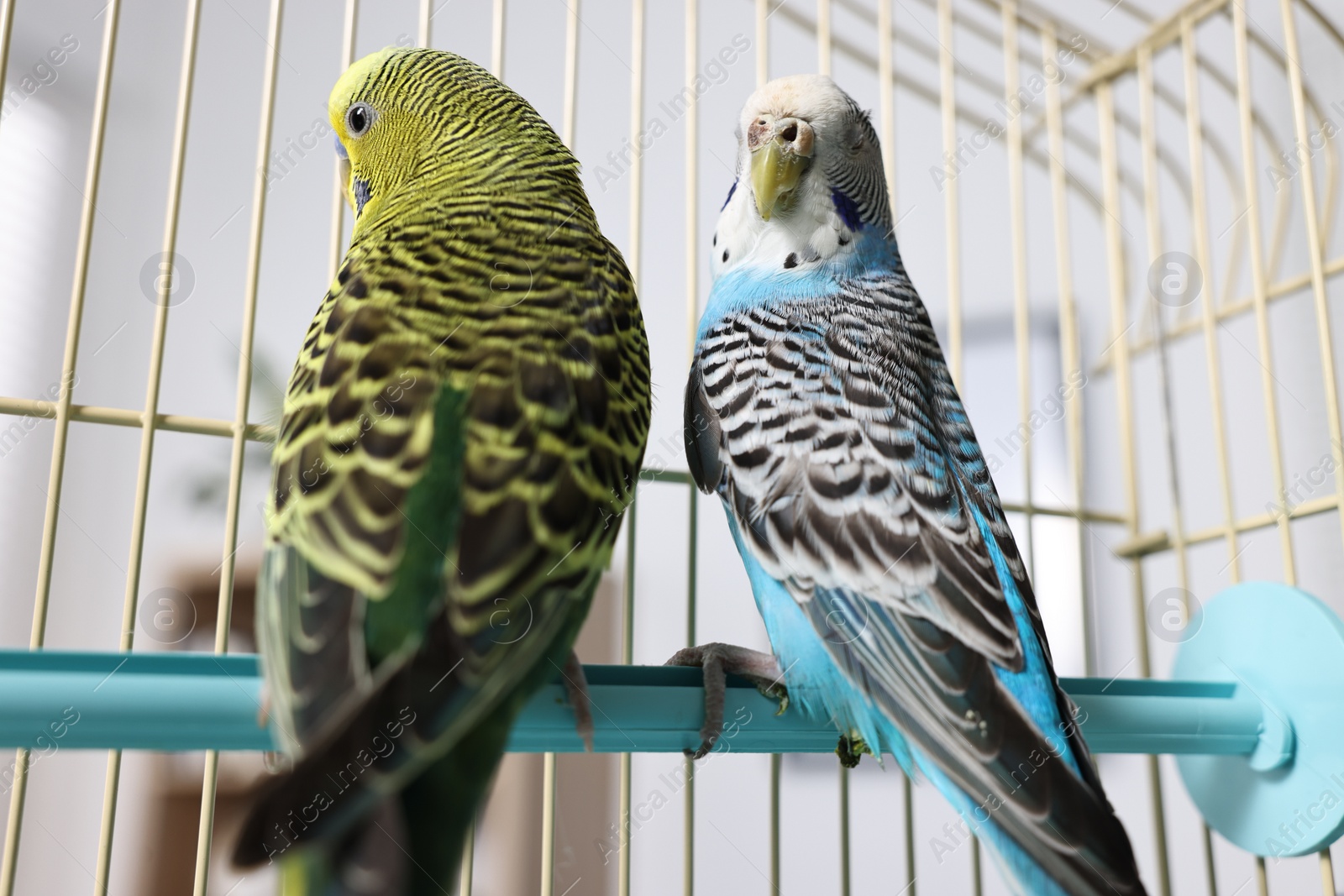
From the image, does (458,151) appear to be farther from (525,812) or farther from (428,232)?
(525,812)

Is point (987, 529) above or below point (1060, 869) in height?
above

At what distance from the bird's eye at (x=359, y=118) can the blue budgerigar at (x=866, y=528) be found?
1.58 ft

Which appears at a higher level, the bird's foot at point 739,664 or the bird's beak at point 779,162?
the bird's beak at point 779,162

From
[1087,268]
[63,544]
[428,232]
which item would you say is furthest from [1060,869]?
[63,544]

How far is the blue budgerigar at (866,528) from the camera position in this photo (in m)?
0.73

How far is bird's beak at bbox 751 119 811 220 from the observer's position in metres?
1.22

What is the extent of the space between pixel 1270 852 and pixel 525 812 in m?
1.48

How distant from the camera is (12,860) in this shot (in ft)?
2.85

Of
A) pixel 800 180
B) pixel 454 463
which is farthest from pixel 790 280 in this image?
pixel 454 463

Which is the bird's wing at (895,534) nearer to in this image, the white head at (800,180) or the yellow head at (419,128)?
the white head at (800,180)

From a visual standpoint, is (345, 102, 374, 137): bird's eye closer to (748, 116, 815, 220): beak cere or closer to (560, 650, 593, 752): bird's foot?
(748, 116, 815, 220): beak cere

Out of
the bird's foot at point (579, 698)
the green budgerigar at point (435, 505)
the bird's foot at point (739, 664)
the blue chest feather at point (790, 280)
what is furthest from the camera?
the blue chest feather at point (790, 280)

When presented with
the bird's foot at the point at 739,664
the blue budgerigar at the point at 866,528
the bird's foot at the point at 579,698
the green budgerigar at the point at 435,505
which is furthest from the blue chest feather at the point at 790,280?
the bird's foot at the point at 579,698

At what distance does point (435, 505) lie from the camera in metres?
0.68
